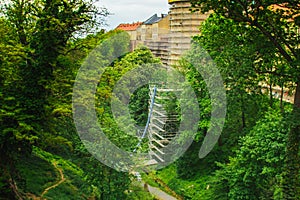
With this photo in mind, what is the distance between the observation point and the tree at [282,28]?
30.6 feet

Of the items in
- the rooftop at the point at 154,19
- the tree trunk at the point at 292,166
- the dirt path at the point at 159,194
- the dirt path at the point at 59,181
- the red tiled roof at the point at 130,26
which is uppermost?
the rooftop at the point at 154,19

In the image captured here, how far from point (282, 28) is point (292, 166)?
3.42 m

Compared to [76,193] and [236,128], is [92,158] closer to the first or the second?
[76,193]

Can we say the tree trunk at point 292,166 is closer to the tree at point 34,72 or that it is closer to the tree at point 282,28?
the tree at point 282,28

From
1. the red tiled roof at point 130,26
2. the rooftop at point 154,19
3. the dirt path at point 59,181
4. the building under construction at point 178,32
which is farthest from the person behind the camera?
the red tiled roof at point 130,26

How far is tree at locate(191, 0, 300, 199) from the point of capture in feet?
30.6

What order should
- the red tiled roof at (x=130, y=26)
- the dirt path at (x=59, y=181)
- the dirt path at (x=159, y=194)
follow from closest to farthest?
the dirt path at (x=59, y=181) < the dirt path at (x=159, y=194) < the red tiled roof at (x=130, y=26)

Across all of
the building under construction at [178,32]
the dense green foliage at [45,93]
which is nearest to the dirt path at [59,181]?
the dense green foliage at [45,93]

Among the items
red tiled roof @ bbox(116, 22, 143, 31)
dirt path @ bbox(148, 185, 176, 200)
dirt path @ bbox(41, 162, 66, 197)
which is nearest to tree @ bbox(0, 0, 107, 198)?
dirt path @ bbox(41, 162, 66, 197)

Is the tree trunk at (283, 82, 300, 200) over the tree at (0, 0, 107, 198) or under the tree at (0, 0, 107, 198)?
under

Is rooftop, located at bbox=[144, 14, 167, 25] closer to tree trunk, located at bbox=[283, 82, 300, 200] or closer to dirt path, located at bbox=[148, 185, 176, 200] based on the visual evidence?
dirt path, located at bbox=[148, 185, 176, 200]

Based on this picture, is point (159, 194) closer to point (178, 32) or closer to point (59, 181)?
point (59, 181)

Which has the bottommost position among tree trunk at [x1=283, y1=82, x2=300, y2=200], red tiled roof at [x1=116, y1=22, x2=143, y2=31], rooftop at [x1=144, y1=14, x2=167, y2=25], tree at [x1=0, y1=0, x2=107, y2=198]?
tree trunk at [x1=283, y1=82, x2=300, y2=200]

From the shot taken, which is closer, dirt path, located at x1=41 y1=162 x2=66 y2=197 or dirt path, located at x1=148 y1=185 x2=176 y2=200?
dirt path, located at x1=41 y1=162 x2=66 y2=197
